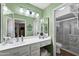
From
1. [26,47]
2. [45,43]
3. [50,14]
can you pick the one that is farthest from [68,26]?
[26,47]

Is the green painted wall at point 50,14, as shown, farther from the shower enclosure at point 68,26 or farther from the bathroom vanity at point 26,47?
the bathroom vanity at point 26,47

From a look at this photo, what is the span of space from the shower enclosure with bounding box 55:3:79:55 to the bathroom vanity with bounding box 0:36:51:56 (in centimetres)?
29

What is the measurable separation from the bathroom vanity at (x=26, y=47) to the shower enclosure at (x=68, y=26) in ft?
0.94

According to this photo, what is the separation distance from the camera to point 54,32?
1.73 metres

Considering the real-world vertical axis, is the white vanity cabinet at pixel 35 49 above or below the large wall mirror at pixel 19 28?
below

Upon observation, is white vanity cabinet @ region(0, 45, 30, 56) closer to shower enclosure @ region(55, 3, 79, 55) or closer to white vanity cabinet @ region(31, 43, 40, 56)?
white vanity cabinet @ region(31, 43, 40, 56)

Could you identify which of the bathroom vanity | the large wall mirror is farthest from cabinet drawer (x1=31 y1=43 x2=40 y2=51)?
the large wall mirror

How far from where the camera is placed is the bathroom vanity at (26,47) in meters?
1.44

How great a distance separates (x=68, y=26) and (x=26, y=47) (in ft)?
2.76

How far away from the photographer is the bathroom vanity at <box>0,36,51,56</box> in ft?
4.72

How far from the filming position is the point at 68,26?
1642 millimetres

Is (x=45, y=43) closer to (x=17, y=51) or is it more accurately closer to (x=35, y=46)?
(x=35, y=46)

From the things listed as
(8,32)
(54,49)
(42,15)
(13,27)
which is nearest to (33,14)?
(42,15)

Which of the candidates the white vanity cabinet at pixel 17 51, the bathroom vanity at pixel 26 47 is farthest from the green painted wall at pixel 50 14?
the white vanity cabinet at pixel 17 51
